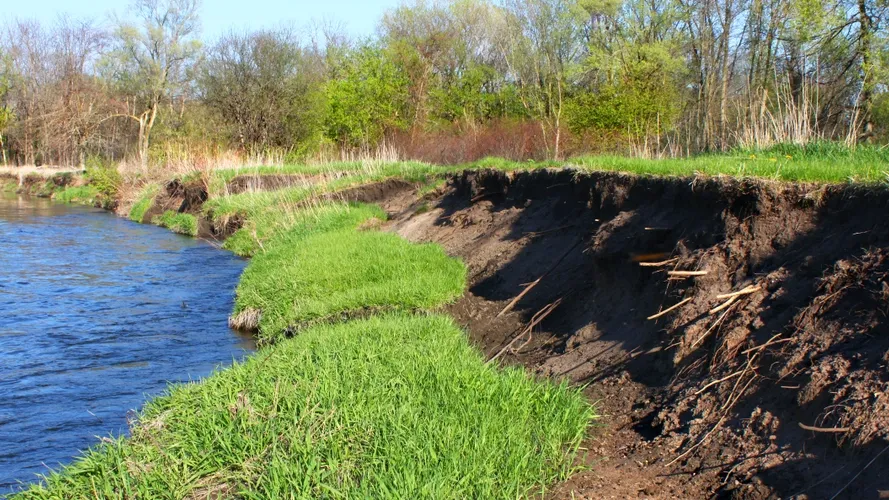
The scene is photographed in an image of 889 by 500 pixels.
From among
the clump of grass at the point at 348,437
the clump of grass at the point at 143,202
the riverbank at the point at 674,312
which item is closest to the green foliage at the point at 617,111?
the riverbank at the point at 674,312

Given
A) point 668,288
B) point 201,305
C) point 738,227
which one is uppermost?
point 738,227

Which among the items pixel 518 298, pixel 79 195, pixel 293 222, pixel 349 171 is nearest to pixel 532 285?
pixel 518 298

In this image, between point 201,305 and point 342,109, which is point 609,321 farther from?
point 342,109

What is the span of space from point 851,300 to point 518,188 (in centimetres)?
788

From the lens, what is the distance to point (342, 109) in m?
35.0

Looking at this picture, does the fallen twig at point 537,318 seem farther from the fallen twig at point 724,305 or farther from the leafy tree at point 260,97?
the leafy tree at point 260,97

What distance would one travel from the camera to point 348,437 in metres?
5.99

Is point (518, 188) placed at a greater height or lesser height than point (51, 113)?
lesser

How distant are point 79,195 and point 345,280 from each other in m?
30.3

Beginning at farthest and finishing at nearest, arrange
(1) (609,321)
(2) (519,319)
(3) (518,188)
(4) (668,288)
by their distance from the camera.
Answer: (3) (518,188) < (2) (519,319) < (1) (609,321) < (4) (668,288)

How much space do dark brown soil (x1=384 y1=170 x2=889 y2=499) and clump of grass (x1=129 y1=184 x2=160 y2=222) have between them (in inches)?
879

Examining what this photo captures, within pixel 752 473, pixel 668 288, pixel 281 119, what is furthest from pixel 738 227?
pixel 281 119

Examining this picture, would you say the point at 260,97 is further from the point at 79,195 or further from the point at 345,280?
the point at 345,280

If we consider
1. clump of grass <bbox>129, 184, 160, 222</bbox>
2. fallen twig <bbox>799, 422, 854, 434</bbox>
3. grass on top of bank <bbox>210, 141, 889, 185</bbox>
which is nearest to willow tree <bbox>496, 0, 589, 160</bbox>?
clump of grass <bbox>129, 184, 160, 222</bbox>
